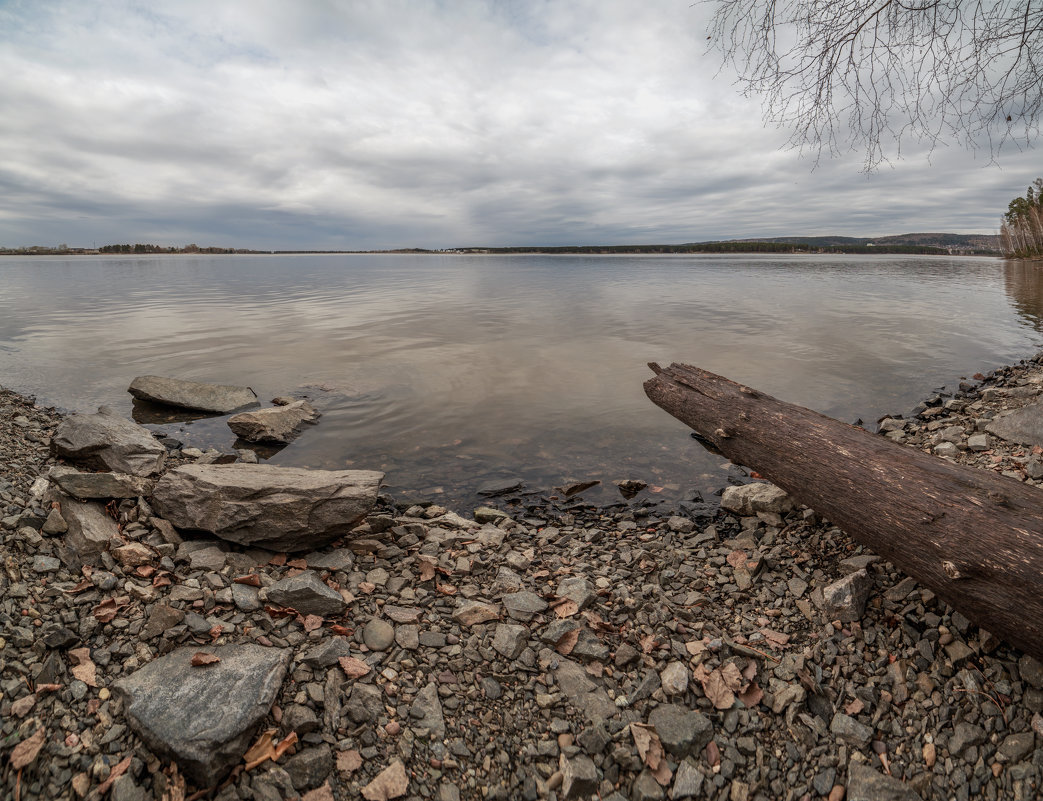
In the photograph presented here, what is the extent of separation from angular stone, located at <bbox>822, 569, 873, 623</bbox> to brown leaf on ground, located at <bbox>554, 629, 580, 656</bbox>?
82.3 inches


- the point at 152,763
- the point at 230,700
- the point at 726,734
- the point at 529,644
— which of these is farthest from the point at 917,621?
the point at 152,763

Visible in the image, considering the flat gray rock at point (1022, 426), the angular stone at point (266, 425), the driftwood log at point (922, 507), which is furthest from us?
the angular stone at point (266, 425)

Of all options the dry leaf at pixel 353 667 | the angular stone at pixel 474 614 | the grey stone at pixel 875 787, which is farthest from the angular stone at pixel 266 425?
the grey stone at pixel 875 787

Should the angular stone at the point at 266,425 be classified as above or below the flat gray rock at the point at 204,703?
below

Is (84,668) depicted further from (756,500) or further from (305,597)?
(756,500)

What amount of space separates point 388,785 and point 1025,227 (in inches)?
5807

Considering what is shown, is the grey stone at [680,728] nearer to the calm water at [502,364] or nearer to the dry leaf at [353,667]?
the dry leaf at [353,667]

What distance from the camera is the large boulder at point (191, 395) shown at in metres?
11.7

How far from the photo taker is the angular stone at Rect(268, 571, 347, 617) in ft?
13.4

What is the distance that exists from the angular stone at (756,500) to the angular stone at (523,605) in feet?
10.7

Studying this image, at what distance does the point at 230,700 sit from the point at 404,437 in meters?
7.23

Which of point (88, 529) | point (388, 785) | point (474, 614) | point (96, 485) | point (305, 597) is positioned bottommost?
point (388, 785)

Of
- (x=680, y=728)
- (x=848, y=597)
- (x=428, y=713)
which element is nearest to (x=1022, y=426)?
(x=848, y=597)

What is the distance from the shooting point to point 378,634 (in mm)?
3982
